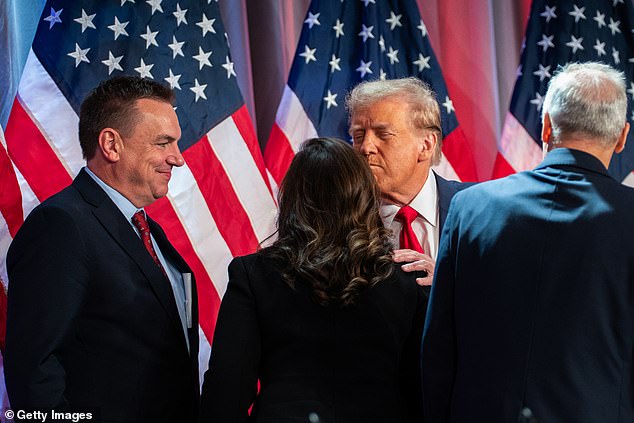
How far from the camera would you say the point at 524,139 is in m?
4.29

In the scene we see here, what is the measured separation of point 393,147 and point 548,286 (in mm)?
1325

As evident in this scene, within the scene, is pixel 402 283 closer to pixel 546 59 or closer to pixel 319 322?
pixel 319 322

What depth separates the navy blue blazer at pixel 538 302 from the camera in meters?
1.76

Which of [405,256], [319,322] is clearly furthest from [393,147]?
[319,322]

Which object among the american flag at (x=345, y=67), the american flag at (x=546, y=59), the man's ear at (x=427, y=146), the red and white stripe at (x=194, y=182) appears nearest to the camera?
the man's ear at (x=427, y=146)

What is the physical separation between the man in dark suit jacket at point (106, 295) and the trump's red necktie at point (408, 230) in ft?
2.56

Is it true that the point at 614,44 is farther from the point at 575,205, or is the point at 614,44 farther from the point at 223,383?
Answer: the point at 223,383

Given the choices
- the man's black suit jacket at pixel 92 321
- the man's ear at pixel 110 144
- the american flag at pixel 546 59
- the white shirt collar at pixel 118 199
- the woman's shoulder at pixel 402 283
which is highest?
the man's ear at pixel 110 144

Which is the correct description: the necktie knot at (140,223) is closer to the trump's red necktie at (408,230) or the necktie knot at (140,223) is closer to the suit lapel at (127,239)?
the suit lapel at (127,239)

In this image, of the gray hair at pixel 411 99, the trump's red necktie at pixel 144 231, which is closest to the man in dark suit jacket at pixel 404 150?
the gray hair at pixel 411 99

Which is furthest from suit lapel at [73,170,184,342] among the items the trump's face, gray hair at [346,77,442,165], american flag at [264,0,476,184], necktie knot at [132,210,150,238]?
american flag at [264,0,476,184]

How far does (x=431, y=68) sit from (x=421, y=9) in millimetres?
785

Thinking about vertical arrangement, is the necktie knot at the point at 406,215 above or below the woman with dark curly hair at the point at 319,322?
below

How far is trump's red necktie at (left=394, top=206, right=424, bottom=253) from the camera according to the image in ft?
9.26
